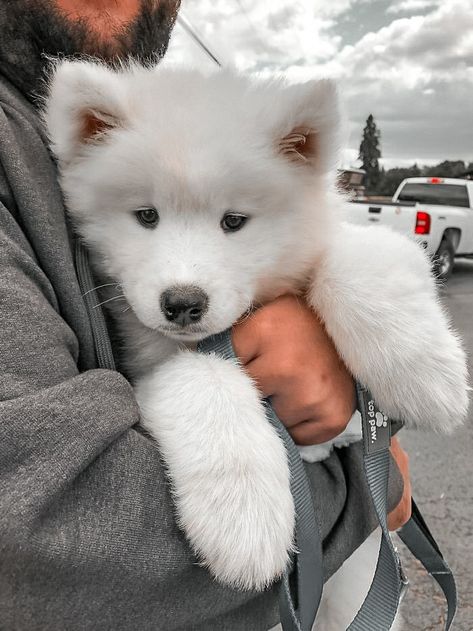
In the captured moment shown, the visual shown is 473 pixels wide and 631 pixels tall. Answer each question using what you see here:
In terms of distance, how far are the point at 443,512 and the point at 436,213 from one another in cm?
857

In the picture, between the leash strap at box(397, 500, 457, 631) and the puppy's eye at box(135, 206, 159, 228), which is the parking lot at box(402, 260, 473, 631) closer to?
the leash strap at box(397, 500, 457, 631)

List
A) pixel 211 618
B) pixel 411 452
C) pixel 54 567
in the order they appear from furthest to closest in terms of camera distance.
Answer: pixel 411 452 < pixel 211 618 < pixel 54 567

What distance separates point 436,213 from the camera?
438 inches

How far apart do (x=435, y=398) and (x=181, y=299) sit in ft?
1.88

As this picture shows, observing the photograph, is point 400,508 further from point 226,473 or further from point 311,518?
point 226,473

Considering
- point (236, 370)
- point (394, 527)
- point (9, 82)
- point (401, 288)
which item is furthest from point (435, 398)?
point (9, 82)

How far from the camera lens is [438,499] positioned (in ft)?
11.8

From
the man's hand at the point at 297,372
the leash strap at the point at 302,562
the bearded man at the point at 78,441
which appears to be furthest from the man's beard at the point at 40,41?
the leash strap at the point at 302,562

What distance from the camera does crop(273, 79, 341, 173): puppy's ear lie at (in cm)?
135

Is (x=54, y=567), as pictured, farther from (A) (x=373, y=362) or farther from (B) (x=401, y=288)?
(B) (x=401, y=288)

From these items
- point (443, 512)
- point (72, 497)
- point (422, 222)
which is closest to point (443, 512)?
point (443, 512)

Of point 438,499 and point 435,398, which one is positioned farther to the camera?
point 438,499

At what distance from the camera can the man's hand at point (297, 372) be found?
1.30 m

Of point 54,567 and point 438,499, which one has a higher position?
point 54,567
